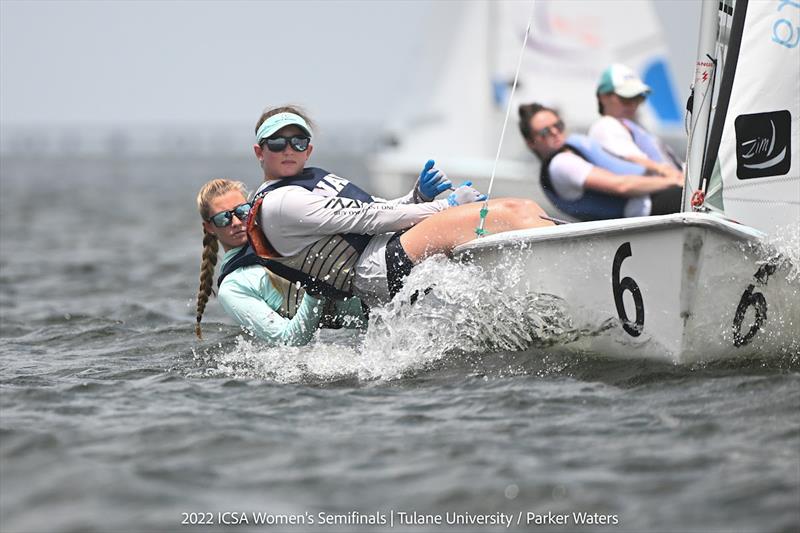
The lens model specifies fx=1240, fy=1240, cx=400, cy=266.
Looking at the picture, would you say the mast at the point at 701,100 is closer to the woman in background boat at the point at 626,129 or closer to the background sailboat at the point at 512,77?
the woman in background boat at the point at 626,129

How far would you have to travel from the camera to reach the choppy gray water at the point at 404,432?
11.3 feet

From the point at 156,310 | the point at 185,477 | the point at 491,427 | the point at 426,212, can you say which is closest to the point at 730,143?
the point at 426,212

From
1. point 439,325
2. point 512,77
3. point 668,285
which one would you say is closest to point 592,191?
point 439,325

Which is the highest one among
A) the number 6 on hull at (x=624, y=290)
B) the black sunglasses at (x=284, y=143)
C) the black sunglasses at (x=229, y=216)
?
the black sunglasses at (x=284, y=143)

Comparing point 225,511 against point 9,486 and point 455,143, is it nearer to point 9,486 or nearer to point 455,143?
point 9,486

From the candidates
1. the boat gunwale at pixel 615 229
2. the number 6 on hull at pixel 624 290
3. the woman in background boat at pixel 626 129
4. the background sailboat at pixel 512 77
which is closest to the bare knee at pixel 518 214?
the boat gunwale at pixel 615 229

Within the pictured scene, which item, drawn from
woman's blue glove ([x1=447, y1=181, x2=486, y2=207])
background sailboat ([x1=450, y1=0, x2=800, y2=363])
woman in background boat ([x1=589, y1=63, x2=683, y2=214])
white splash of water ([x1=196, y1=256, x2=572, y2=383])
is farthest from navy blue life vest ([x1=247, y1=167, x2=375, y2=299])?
woman in background boat ([x1=589, y1=63, x2=683, y2=214])

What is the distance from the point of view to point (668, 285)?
4574 millimetres

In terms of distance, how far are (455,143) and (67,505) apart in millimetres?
15595

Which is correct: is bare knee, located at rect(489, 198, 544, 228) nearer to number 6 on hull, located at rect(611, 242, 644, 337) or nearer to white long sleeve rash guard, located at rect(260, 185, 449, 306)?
white long sleeve rash guard, located at rect(260, 185, 449, 306)

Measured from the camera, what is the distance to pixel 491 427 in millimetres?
4180

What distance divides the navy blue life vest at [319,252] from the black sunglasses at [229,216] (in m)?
0.13

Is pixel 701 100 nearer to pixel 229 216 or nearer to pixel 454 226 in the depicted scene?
pixel 454 226

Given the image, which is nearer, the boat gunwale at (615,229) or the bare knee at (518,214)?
the boat gunwale at (615,229)
